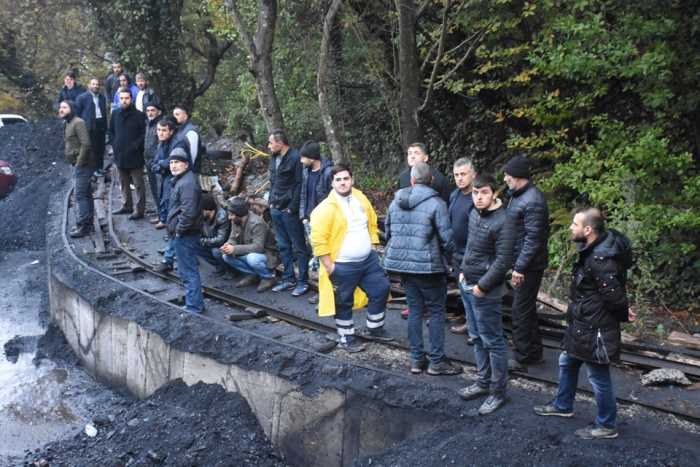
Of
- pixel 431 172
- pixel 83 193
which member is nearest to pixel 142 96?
pixel 83 193

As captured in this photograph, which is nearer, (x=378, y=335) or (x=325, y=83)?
(x=378, y=335)

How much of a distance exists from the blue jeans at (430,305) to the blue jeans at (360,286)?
0.76 m

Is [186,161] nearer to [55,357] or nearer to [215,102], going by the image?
[55,357]

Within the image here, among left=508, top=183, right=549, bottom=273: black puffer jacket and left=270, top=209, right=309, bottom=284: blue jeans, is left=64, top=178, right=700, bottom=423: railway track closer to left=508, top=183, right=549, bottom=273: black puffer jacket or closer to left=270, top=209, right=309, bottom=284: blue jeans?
left=270, top=209, right=309, bottom=284: blue jeans

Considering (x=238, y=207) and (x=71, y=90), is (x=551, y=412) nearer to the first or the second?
(x=238, y=207)

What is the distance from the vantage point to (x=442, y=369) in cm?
668

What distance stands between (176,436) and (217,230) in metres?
3.41

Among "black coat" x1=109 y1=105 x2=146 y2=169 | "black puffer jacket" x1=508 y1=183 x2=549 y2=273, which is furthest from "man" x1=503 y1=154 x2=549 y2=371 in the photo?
"black coat" x1=109 y1=105 x2=146 y2=169

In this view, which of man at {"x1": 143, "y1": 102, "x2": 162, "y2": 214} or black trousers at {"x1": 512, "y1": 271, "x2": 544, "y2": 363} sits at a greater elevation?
man at {"x1": 143, "y1": 102, "x2": 162, "y2": 214}

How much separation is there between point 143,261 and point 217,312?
2.57m

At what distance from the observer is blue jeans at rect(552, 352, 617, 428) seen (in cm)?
518

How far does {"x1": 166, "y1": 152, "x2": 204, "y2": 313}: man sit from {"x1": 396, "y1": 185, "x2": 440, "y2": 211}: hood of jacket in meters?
2.89

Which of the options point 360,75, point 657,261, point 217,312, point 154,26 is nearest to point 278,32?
point 360,75

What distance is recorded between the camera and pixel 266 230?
9766 mm
